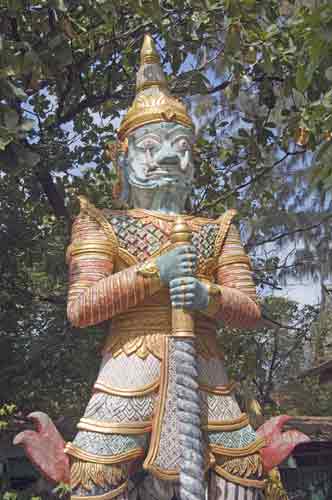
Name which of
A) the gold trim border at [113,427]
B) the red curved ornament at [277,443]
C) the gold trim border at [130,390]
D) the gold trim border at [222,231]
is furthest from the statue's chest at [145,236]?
the red curved ornament at [277,443]

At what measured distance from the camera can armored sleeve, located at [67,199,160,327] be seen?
322 cm

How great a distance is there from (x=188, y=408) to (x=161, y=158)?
1.43 meters

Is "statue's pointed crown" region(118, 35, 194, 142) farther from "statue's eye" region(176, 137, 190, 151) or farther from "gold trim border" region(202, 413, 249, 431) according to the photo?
"gold trim border" region(202, 413, 249, 431)

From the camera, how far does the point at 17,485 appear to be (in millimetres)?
4781

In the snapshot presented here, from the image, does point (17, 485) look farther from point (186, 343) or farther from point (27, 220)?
point (186, 343)

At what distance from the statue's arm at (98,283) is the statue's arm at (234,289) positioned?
0.38 meters

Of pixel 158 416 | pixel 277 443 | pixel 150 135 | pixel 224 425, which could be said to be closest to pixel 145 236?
pixel 150 135

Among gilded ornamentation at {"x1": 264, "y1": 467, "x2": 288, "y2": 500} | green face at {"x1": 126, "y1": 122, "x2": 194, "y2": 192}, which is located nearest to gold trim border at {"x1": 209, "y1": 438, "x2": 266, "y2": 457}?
gilded ornamentation at {"x1": 264, "y1": 467, "x2": 288, "y2": 500}

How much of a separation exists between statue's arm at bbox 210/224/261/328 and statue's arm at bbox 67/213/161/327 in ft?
1.24

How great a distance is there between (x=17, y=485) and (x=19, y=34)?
10.9ft

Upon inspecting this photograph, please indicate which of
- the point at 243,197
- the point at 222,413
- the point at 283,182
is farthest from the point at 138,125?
the point at 283,182

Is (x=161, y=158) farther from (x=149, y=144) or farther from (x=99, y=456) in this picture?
(x=99, y=456)

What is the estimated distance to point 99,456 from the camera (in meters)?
2.98

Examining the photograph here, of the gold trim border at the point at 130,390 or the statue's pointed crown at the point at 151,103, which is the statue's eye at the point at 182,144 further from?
the gold trim border at the point at 130,390
